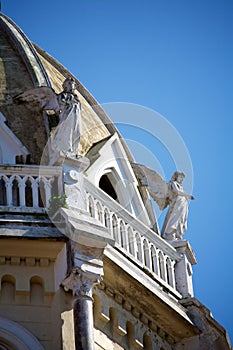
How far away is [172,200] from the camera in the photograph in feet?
102

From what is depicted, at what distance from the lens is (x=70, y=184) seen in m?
27.7

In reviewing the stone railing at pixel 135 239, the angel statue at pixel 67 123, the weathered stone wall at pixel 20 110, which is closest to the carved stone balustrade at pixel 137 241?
the stone railing at pixel 135 239

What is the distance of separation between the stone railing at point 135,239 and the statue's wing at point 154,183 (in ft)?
6.42

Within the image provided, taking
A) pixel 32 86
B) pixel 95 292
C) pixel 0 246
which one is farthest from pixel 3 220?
pixel 32 86

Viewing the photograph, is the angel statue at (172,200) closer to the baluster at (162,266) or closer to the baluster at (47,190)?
the baluster at (162,266)

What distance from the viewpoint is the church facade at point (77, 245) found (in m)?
26.5

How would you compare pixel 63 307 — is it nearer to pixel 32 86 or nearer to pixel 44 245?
pixel 44 245

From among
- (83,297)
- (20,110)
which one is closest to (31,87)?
(20,110)

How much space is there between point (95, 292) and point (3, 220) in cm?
210

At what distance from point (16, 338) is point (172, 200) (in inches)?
239

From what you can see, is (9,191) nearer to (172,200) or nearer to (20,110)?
(20,110)

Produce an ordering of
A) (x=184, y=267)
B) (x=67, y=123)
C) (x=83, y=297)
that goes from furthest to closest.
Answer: (x=184, y=267), (x=67, y=123), (x=83, y=297)

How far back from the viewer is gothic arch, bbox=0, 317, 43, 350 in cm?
2603

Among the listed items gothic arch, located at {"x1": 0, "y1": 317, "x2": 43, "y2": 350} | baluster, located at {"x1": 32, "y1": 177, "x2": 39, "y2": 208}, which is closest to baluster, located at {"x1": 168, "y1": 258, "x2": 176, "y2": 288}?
baluster, located at {"x1": 32, "y1": 177, "x2": 39, "y2": 208}
